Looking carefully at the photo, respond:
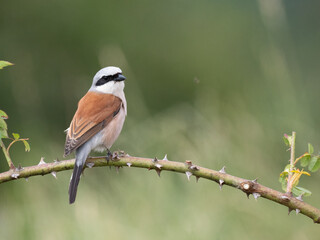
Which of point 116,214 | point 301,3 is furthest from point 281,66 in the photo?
point 301,3

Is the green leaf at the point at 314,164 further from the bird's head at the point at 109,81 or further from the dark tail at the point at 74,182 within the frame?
the bird's head at the point at 109,81

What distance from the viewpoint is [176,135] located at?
4.88m

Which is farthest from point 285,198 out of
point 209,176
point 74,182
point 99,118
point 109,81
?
point 109,81

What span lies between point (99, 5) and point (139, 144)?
498cm

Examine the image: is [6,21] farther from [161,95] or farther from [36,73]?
[161,95]

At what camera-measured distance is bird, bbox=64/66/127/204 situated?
297 cm

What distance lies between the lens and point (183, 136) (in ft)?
A: 16.1

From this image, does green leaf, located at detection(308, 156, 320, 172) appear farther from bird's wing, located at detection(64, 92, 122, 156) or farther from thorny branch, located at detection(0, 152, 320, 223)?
bird's wing, located at detection(64, 92, 122, 156)

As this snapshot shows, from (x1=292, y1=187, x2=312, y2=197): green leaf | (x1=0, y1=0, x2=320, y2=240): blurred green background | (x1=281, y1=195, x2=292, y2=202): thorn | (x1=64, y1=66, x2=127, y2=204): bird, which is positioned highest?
(x1=292, y1=187, x2=312, y2=197): green leaf

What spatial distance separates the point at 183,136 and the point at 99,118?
179 cm

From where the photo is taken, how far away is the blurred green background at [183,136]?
13.4 ft

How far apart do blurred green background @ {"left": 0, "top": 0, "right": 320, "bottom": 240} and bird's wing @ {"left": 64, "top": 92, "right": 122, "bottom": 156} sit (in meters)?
1.06

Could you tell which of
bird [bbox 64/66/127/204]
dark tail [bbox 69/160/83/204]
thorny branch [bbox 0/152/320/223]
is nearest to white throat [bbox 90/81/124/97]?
bird [bbox 64/66/127/204]

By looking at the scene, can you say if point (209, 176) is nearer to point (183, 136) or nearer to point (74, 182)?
point (74, 182)
